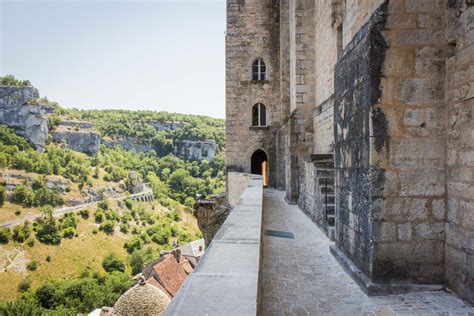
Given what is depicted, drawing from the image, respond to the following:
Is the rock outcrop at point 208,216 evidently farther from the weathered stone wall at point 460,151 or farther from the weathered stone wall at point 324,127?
the weathered stone wall at point 460,151

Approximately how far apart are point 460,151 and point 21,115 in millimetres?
102842

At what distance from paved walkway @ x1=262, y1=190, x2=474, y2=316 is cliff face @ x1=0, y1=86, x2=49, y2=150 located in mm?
99262

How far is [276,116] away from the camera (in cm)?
1709

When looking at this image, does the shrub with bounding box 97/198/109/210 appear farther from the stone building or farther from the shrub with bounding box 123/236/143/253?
the stone building

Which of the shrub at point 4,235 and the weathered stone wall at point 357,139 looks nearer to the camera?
the weathered stone wall at point 357,139

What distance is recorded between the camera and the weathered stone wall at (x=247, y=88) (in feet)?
55.4

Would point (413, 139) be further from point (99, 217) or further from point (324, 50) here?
point (99, 217)

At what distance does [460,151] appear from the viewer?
2838mm

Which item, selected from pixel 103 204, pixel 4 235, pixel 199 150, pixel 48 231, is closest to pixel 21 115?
pixel 103 204

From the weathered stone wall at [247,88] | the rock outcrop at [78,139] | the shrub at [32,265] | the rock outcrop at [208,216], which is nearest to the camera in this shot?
the rock outcrop at [208,216]

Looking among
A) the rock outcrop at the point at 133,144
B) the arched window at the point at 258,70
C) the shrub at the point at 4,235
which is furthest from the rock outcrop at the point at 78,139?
the arched window at the point at 258,70

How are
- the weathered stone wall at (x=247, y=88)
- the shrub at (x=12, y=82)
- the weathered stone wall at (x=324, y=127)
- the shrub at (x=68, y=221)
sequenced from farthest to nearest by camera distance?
the shrub at (x=12, y=82)
the shrub at (x=68, y=221)
the weathered stone wall at (x=247, y=88)
the weathered stone wall at (x=324, y=127)

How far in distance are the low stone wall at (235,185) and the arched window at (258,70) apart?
4969 mm

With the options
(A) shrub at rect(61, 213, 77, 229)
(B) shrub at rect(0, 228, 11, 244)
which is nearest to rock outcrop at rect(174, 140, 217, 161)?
(A) shrub at rect(61, 213, 77, 229)
